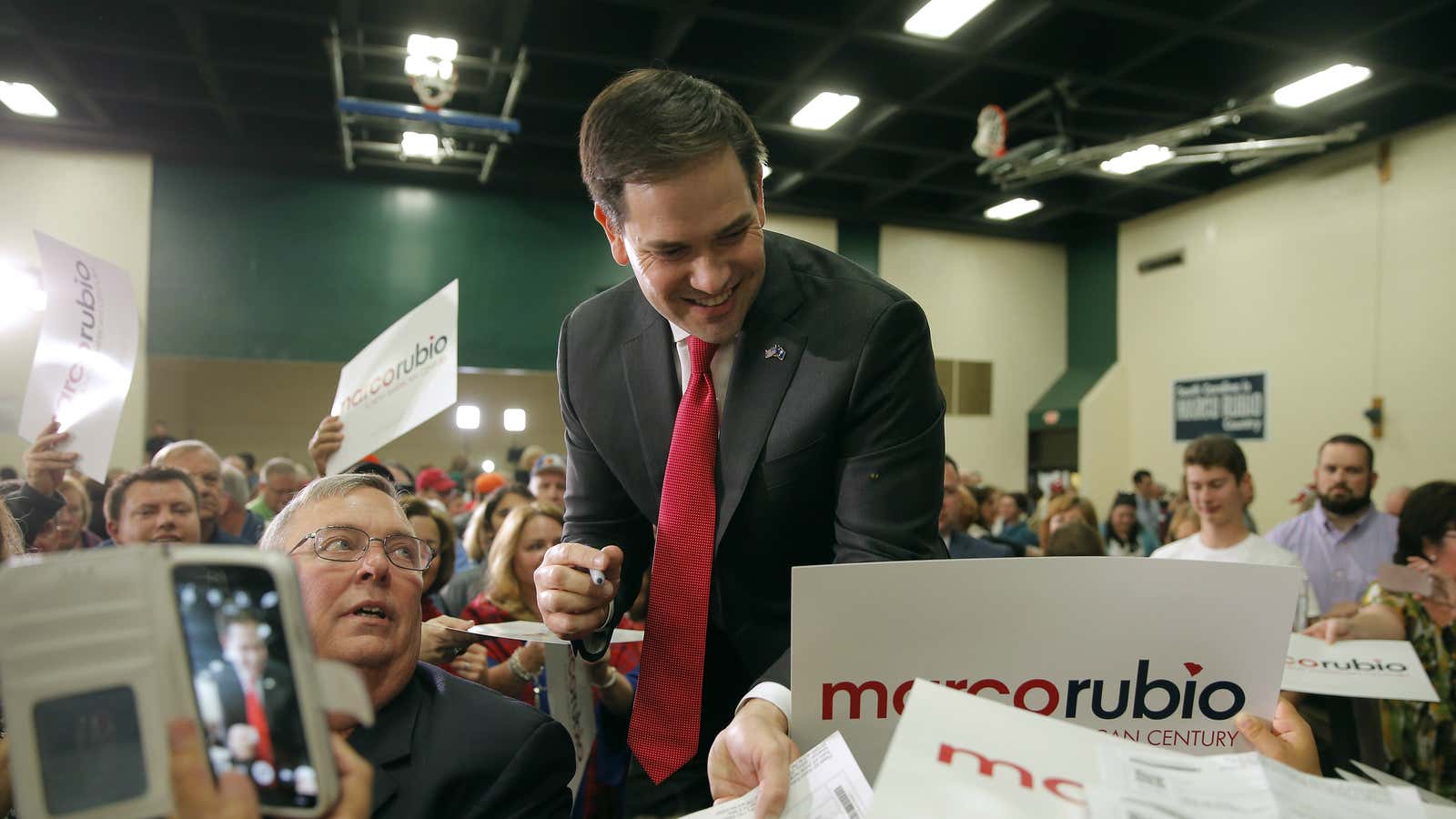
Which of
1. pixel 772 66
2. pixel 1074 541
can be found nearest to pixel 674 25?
pixel 772 66

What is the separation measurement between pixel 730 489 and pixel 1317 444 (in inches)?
353

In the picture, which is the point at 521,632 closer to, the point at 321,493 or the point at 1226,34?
the point at 321,493

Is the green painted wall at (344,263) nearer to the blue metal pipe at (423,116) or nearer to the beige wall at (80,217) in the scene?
the beige wall at (80,217)

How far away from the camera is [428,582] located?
2799mm

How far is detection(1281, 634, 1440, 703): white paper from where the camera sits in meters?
1.73

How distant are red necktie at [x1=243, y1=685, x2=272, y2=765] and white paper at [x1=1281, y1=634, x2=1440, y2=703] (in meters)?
1.79

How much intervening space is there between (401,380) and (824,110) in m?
6.04

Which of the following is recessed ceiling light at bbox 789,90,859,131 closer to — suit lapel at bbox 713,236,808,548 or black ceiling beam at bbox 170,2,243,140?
black ceiling beam at bbox 170,2,243,140

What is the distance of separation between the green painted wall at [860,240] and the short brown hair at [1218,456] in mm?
7019

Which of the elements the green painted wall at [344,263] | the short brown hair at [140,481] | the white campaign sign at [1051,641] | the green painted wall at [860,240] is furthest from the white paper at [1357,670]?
the green painted wall at [860,240]

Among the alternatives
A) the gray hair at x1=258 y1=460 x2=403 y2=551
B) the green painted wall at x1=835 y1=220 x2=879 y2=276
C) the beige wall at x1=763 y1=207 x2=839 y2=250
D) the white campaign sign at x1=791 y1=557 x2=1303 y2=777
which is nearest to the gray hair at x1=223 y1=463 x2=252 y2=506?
the gray hair at x1=258 y1=460 x2=403 y2=551

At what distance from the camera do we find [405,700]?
4.26ft

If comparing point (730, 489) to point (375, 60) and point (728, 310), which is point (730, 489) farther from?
point (375, 60)

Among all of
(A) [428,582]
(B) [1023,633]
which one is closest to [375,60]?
(A) [428,582]
